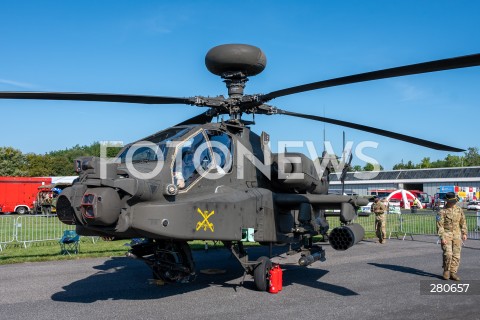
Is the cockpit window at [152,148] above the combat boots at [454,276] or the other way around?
above

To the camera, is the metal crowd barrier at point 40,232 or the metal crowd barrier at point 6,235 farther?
the metal crowd barrier at point 40,232

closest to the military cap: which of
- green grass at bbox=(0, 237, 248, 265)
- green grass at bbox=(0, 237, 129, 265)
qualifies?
green grass at bbox=(0, 237, 248, 265)

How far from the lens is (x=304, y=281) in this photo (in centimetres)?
972

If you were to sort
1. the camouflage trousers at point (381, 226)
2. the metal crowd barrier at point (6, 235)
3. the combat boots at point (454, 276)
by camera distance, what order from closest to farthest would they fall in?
the combat boots at point (454, 276) < the metal crowd barrier at point (6, 235) < the camouflage trousers at point (381, 226)

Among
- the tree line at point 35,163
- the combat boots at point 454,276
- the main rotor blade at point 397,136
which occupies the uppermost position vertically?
the tree line at point 35,163

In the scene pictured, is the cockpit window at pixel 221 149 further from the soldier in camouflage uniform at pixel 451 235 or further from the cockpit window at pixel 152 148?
the soldier in camouflage uniform at pixel 451 235

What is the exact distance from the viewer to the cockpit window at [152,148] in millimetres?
7598

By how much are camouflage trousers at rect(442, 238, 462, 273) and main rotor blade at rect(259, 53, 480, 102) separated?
4.92 m

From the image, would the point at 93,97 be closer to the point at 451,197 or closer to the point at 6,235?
the point at 451,197

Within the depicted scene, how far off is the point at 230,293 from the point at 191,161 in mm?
2621

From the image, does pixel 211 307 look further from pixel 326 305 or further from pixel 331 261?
pixel 331 261

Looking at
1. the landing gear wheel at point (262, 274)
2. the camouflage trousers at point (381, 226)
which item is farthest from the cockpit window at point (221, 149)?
the camouflage trousers at point (381, 226)

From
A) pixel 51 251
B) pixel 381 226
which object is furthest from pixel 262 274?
pixel 381 226

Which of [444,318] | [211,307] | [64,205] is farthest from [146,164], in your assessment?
[444,318]
